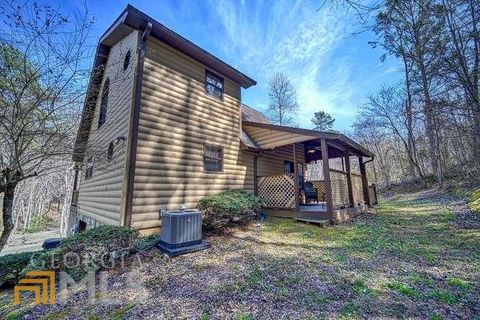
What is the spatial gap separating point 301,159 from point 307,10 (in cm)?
996

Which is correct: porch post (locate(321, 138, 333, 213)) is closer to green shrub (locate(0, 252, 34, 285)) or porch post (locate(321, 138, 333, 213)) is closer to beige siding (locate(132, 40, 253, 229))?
beige siding (locate(132, 40, 253, 229))

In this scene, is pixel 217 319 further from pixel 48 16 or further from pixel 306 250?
pixel 48 16

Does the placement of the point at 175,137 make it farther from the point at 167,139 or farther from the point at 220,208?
the point at 220,208

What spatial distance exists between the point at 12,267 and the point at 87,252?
2.09 meters

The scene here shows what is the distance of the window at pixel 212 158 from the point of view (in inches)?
328

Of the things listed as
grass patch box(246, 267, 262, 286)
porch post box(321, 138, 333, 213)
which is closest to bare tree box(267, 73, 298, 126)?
A: porch post box(321, 138, 333, 213)

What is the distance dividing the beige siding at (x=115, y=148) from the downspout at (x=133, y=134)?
7.7 inches

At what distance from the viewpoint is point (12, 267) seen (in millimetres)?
5094

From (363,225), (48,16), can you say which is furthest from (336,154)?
(48,16)

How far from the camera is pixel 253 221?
28.5 ft

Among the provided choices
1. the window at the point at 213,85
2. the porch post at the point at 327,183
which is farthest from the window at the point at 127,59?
the porch post at the point at 327,183

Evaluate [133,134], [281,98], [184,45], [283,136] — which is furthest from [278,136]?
[281,98]

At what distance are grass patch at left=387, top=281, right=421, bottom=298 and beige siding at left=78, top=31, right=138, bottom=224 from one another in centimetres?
599

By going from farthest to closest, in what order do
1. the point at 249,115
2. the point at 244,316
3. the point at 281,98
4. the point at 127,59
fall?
the point at 281,98
the point at 249,115
the point at 127,59
the point at 244,316
